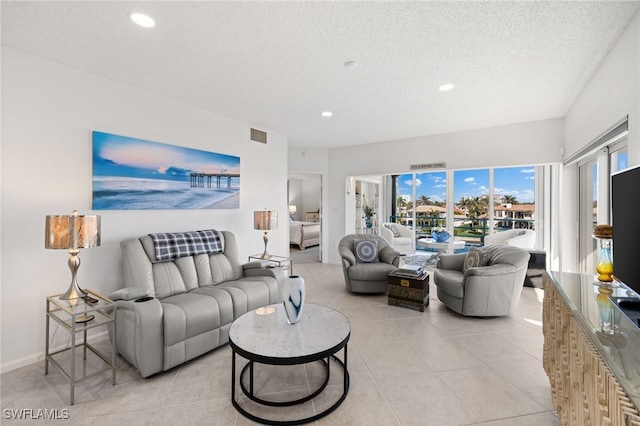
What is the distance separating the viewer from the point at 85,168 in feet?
9.30

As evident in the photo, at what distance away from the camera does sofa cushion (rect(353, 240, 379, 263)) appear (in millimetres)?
4559

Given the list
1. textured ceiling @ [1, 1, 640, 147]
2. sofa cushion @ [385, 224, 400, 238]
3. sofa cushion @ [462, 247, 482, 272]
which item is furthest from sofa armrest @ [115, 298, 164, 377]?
sofa cushion @ [385, 224, 400, 238]

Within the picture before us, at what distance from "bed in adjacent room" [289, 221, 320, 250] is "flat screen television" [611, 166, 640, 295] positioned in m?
6.94

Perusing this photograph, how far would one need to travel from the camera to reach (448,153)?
203 inches

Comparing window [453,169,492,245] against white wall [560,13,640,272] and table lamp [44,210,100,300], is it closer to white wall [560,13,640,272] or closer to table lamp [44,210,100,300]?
white wall [560,13,640,272]

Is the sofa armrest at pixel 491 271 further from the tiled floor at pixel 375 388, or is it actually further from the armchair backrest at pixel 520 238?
the armchair backrest at pixel 520 238

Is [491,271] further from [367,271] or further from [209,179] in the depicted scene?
[209,179]

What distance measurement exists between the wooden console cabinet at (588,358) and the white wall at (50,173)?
3707 millimetres

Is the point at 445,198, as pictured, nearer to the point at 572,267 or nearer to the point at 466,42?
the point at 572,267

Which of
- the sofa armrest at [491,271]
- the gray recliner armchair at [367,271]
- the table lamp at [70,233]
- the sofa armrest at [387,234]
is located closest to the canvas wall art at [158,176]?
the table lamp at [70,233]

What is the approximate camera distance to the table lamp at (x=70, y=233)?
2.12 m

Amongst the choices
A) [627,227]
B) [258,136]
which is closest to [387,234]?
[258,136]

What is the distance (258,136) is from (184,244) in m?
2.29

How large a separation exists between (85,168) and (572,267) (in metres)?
6.09
